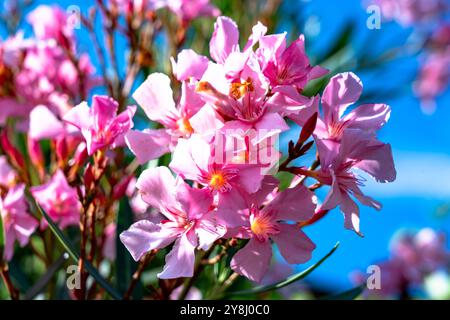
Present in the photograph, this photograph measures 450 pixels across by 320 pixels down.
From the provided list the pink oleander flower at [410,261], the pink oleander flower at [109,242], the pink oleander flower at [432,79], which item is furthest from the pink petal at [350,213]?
the pink oleander flower at [432,79]

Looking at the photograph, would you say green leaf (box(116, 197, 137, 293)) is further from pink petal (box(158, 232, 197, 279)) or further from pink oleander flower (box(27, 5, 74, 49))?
pink oleander flower (box(27, 5, 74, 49))

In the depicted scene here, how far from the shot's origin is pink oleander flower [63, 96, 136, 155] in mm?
835

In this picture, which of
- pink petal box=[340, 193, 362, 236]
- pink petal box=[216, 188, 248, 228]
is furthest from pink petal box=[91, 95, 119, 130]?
pink petal box=[340, 193, 362, 236]

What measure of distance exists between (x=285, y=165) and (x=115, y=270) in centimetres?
42

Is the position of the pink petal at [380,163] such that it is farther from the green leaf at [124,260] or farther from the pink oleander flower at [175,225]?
the green leaf at [124,260]

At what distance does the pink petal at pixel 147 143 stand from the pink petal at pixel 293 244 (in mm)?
184

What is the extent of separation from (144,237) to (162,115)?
173mm

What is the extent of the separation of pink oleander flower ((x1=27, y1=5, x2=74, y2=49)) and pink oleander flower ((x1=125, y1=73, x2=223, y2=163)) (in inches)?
27.9

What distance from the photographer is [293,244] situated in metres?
0.77

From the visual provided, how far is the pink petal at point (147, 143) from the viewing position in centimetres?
80

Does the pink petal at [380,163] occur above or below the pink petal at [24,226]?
above

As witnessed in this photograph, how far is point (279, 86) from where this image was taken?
0.72 m
